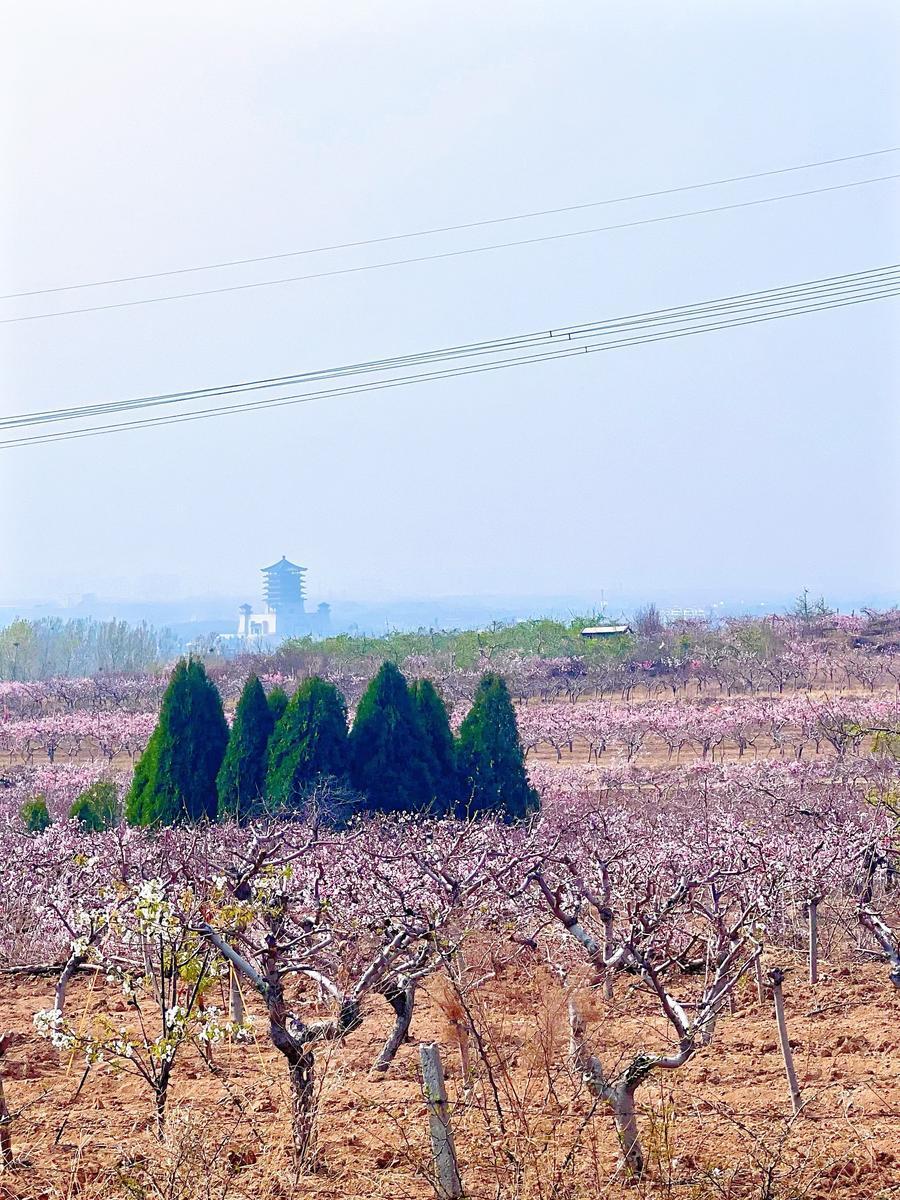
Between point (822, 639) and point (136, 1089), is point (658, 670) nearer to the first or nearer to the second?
point (822, 639)

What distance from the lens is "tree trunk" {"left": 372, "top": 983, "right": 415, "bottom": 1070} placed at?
7.20 meters

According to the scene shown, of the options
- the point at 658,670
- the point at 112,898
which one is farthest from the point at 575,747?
the point at 112,898

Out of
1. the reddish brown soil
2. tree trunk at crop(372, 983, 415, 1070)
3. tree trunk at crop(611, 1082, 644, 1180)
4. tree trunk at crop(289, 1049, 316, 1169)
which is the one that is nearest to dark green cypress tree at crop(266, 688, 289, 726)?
the reddish brown soil

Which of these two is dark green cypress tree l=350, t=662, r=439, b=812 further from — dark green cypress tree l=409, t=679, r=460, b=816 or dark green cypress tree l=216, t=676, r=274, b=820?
dark green cypress tree l=216, t=676, r=274, b=820

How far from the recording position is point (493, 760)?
1617cm

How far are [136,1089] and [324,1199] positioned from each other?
2249 millimetres

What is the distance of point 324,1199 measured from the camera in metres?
5.87

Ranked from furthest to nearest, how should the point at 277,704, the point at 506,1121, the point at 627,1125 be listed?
the point at 277,704 < the point at 506,1121 < the point at 627,1125

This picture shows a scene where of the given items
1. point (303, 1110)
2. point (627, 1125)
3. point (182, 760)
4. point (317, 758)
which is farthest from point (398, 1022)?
point (182, 760)

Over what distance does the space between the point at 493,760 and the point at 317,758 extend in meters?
2.32

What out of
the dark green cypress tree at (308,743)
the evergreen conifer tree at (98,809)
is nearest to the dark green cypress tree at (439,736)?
the dark green cypress tree at (308,743)

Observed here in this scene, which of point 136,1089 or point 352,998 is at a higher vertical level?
point 352,998

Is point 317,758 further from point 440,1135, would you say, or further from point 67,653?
point 67,653

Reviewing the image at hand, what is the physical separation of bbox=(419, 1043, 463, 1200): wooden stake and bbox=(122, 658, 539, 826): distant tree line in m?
9.16
